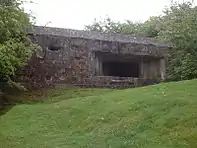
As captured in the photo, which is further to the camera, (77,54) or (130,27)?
(130,27)

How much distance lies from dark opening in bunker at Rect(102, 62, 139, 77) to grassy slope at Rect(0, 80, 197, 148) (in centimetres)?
1029

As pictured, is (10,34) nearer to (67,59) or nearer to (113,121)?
(113,121)

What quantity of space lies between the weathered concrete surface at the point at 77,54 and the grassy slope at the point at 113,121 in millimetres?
5584

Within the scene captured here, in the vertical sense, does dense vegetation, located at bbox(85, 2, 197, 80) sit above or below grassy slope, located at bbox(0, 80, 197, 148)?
above

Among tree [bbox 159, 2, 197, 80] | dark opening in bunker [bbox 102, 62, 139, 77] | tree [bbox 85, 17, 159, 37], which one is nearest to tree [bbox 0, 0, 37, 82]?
tree [bbox 159, 2, 197, 80]

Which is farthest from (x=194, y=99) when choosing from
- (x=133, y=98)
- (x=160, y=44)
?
(x=160, y=44)

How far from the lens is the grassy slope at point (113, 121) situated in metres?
11.3

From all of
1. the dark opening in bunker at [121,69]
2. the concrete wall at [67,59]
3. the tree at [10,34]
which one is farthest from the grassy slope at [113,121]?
the dark opening in bunker at [121,69]

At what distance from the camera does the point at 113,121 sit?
1336cm

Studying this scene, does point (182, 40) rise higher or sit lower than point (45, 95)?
higher

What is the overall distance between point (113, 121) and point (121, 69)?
15.3 metres

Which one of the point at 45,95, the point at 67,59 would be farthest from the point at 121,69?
the point at 45,95

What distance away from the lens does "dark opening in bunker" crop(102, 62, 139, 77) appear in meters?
27.6

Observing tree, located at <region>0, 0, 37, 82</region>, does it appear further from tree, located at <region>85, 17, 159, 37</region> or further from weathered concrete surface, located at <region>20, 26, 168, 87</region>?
tree, located at <region>85, 17, 159, 37</region>
